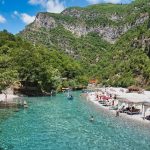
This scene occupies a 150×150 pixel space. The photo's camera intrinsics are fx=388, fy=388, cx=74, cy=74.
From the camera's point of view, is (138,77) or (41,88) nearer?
(41,88)

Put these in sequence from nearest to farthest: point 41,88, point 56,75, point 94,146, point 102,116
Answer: point 94,146, point 102,116, point 41,88, point 56,75

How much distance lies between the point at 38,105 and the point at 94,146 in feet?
150

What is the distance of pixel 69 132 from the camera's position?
2384 inches

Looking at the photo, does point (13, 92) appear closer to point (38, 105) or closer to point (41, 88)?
point (41, 88)

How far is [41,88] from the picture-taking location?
13100cm

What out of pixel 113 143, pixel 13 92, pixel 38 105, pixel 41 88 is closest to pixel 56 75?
pixel 41 88

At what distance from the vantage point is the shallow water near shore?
51.2 m

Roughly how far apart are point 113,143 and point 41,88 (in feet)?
262

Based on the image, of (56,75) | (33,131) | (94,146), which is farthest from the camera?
(56,75)

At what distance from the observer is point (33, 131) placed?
60531 mm

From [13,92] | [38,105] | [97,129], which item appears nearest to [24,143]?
[97,129]

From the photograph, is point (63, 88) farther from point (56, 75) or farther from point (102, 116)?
point (102, 116)

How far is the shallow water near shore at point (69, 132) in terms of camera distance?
51.2m

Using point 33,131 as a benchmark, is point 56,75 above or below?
above
